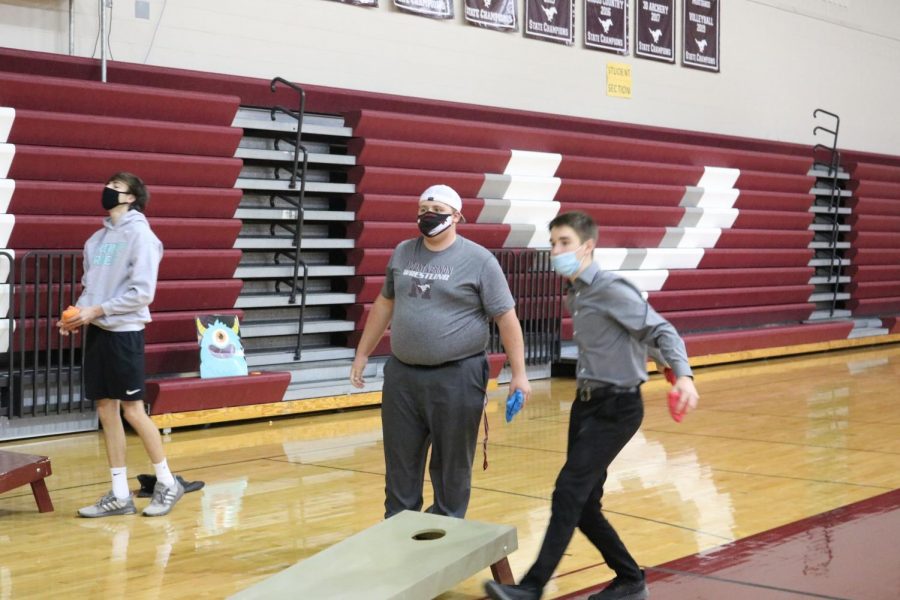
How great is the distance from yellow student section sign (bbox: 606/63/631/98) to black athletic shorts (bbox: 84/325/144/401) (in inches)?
298

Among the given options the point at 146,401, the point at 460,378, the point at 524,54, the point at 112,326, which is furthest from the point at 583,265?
the point at 524,54

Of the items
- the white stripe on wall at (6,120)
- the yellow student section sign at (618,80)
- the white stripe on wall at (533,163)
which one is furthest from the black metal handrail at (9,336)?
the yellow student section sign at (618,80)

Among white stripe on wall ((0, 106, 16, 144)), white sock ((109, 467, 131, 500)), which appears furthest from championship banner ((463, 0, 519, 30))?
white sock ((109, 467, 131, 500))

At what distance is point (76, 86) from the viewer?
7.14 meters

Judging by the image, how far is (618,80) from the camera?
11.5 meters

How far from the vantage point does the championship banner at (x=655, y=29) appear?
38.3 ft

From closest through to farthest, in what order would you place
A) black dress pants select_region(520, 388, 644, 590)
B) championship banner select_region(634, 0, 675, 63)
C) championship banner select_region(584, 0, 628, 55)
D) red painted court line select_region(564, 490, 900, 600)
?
black dress pants select_region(520, 388, 644, 590), red painted court line select_region(564, 490, 900, 600), championship banner select_region(584, 0, 628, 55), championship banner select_region(634, 0, 675, 63)

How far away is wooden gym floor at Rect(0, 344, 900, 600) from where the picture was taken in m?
3.94

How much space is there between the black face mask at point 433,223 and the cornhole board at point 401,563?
3.15ft

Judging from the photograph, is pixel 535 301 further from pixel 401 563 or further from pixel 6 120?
pixel 401 563

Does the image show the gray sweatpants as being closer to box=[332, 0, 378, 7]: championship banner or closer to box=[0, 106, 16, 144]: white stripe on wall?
box=[0, 106, 16, 144]: white stripe on wall

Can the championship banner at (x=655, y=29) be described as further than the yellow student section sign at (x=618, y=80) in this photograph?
Yes

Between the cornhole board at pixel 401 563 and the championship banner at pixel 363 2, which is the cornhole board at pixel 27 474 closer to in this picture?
the cornhole board at pixel 401 563

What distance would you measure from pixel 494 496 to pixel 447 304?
5.27 ft
